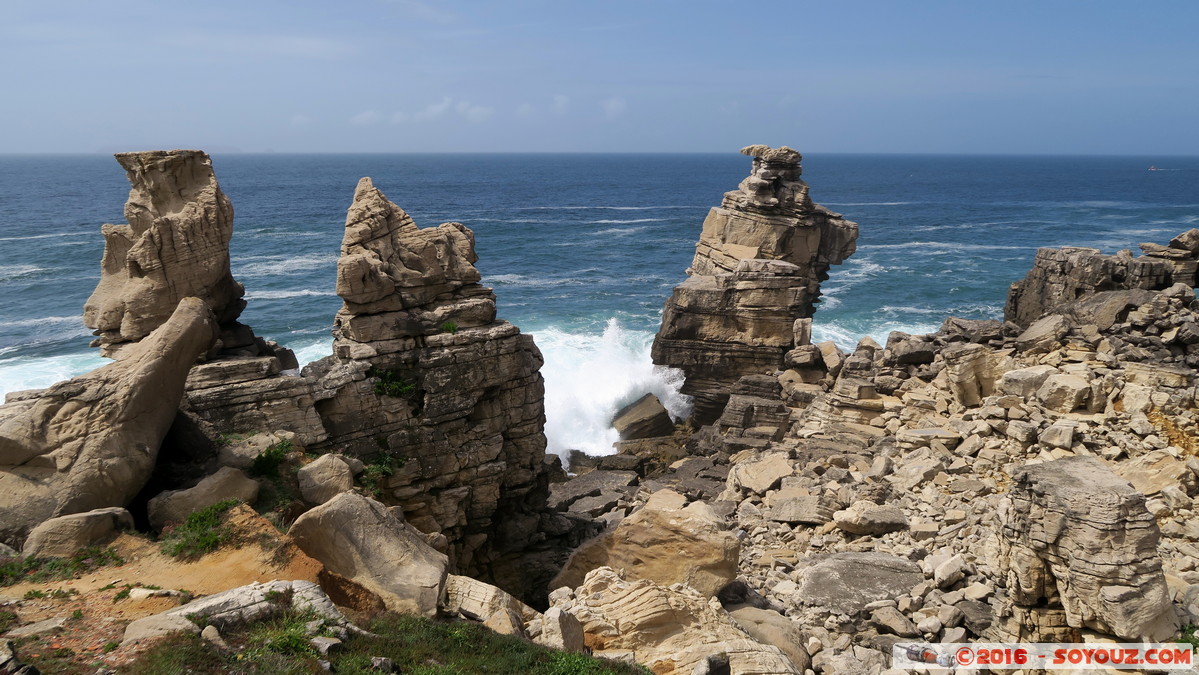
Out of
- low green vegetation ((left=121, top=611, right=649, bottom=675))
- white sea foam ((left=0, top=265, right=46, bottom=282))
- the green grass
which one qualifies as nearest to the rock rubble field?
the green grass

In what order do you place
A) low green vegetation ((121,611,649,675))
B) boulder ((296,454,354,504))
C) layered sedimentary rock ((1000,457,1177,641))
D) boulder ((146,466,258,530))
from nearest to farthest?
low green vegetation ((121,611,649,675)), layered sedimentary rock ((1000,457,1177,641)), boulder ((146,466,258,530)), boulder ((296,454,354,504))

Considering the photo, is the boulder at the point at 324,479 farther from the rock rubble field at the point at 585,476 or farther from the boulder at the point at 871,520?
the boulder at the point at 871,520

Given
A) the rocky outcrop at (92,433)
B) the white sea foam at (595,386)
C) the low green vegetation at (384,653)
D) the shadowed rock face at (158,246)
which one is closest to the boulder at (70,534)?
the rocky outcrop at (92,433)

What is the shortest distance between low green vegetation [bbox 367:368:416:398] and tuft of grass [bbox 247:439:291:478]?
2.53 meters

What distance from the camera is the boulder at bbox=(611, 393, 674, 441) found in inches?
1226

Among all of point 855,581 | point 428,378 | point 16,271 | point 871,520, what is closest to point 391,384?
point 428,378

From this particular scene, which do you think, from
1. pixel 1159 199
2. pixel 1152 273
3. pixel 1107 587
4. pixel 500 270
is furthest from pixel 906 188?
pixel 1107 587

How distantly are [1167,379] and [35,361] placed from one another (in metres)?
42.1

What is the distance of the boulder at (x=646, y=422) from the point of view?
3114cm

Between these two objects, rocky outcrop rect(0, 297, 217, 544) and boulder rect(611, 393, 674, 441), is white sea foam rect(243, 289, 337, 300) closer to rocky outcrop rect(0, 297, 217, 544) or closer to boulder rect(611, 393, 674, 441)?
boulder rect(611, 393, 674, 441)

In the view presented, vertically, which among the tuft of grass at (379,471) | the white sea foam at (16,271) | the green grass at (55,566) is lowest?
the tuft of grass at (379,471)

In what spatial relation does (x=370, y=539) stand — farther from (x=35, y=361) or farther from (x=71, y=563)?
(x=35, y=361)

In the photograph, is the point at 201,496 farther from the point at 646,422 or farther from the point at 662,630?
the point at 646,422

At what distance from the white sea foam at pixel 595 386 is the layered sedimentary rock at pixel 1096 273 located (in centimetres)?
1297
